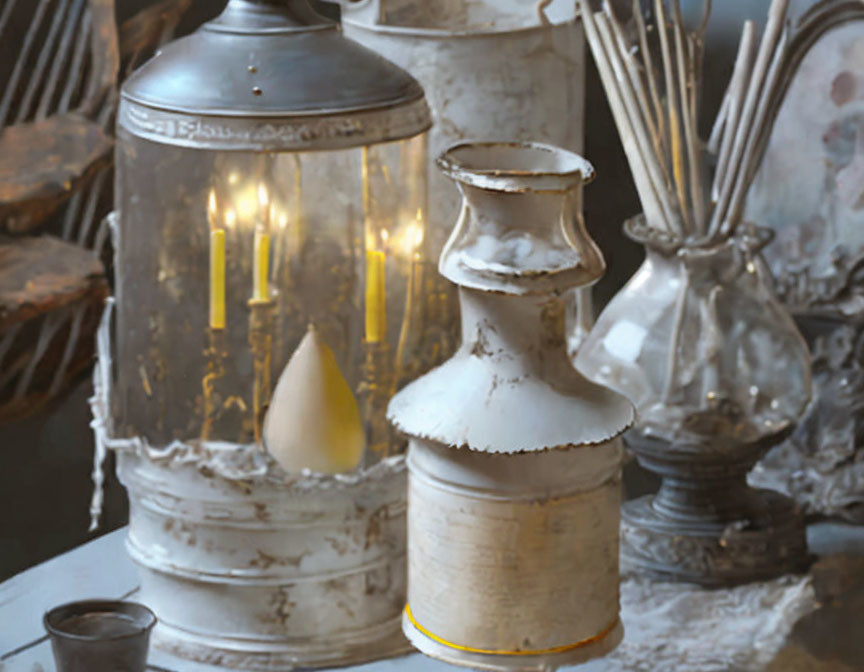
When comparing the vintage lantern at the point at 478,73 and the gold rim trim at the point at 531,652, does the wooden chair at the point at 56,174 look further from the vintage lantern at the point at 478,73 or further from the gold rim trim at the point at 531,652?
the gold rim trim at the point at 531,652

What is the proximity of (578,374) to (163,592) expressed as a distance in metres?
0.41

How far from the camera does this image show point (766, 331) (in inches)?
54.9

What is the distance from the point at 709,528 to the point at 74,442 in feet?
2.02

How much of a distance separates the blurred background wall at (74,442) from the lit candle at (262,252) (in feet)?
1.18

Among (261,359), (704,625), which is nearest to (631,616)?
(704,625)

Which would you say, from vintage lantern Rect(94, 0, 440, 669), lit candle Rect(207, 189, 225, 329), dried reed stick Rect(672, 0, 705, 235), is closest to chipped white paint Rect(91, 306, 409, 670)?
vintage lantern Rect(94, 0, 440, 669)

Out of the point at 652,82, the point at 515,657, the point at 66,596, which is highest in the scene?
the point at 652,82

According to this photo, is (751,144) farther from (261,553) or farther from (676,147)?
(261,553)

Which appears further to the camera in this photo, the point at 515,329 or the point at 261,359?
the point at 261,359

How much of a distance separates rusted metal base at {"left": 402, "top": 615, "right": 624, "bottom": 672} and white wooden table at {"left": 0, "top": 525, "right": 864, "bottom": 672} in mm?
152

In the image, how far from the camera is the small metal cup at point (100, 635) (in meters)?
1.20

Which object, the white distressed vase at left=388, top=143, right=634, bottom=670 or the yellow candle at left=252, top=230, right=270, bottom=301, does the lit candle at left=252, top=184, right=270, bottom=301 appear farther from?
the white distressed vase at left=388, top=143, right=634, bottom=670

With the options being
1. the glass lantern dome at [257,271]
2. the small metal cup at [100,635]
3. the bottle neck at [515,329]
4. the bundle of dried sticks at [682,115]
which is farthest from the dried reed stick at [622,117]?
the small metal cup at [100,635]

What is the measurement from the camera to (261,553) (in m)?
1.31
